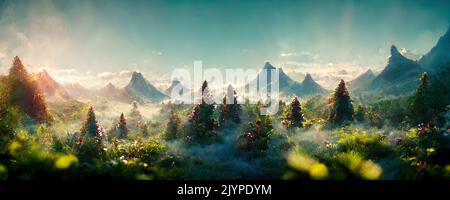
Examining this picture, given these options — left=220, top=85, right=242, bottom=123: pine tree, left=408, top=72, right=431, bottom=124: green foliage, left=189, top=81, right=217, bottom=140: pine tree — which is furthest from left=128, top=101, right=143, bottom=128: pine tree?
left=408, top=72, right=431, bottom=124: green foliage

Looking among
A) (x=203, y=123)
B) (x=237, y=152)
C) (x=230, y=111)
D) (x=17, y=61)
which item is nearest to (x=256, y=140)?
(x=237, y=152)

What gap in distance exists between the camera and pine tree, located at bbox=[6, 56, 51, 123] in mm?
45422

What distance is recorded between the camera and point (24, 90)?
45.8 metres

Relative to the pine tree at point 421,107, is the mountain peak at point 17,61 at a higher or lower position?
higher

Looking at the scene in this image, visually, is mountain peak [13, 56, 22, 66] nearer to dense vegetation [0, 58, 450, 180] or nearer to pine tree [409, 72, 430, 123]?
dense vegetation [0, 58, 450, 180]

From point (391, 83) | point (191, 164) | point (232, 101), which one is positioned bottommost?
point (191, 164)

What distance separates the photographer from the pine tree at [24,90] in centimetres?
4542

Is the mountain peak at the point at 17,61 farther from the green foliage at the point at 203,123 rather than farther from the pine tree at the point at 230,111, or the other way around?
the pine tree at the point at 230,111

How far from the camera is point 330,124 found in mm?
42656

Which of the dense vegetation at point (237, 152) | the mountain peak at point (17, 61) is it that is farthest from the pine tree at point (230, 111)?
the mountain peak at point (17, 61)
